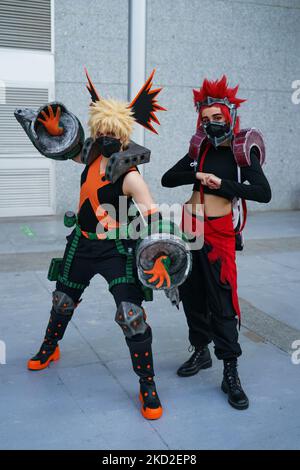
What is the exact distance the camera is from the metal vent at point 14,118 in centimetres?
835

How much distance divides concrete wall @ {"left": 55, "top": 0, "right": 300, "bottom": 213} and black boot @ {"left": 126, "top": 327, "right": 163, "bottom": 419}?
6.24m

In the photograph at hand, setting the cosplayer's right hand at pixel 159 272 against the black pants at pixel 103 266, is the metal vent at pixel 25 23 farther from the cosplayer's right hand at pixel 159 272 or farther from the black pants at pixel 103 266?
the cosplayer's right hand at pixel 159 272

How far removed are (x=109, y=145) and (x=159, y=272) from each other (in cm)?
74

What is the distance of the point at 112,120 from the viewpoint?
2.84 metres

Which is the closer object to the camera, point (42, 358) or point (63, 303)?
point (63, 303)

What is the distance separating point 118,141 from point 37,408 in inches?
59.1

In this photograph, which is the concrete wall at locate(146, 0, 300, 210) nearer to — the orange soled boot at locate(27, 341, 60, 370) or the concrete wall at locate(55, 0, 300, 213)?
the concrete wall at locate(55, 0, 300, 213)

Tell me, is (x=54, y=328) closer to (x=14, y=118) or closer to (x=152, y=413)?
(x=152, y=413)

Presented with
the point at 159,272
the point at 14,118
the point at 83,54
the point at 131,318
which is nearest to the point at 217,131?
the point at 159,272

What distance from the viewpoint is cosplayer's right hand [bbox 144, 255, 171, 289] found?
268 centimetres

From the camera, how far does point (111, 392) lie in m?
3.09
